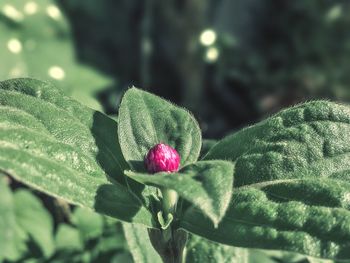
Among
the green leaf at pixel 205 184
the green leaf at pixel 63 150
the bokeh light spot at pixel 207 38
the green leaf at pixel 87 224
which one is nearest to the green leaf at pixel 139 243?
the green leaf at pixel 63 150

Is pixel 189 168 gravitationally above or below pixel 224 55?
below

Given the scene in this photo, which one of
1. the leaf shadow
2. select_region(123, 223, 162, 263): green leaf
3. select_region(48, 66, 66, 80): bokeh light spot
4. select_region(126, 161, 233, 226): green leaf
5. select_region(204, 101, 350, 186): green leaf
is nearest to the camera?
select_region(126, 161, 233, 226): green leaf

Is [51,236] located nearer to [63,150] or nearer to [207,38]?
[63,150]

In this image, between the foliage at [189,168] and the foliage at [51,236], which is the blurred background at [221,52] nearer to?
the foliage at [51,236]

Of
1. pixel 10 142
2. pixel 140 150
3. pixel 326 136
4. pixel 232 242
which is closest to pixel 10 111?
pixel 10 142

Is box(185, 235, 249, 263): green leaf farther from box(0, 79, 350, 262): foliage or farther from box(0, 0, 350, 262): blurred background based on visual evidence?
box(0, 0, 350, 262): blurred background

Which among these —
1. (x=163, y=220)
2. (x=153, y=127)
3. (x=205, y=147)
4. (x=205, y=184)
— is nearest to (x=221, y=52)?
(x=205, y=147)

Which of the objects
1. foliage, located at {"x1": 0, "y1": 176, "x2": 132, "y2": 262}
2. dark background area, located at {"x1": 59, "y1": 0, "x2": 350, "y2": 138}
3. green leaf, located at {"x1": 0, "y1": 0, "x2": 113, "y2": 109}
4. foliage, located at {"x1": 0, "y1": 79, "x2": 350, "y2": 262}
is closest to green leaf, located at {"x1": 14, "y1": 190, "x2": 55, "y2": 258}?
foliage, located at {"x1": 0, "y1": 176, "x2": 132, "y2": 262}
